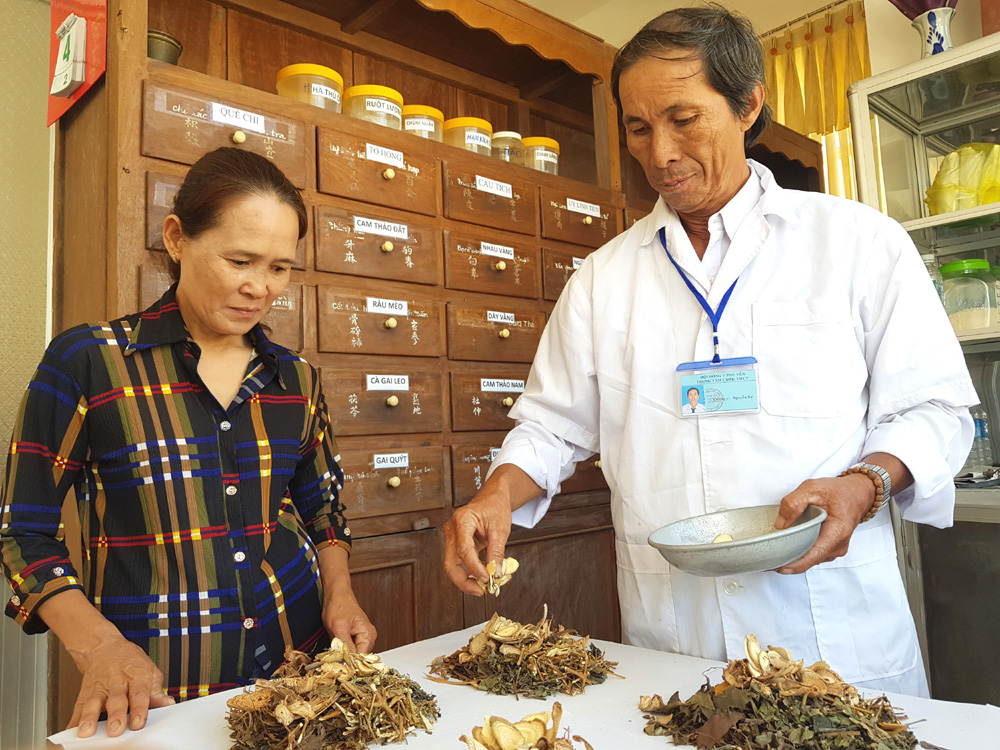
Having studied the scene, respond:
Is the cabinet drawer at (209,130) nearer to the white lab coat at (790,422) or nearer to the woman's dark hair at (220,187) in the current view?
the woman's dark hair at (220,187)

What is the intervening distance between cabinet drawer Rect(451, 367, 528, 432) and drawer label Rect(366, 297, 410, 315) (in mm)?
269

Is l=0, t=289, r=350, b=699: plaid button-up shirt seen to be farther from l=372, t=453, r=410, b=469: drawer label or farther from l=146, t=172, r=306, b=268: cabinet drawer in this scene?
l=372, t=453, r=410, b=469: drawer label

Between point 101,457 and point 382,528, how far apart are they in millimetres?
1039

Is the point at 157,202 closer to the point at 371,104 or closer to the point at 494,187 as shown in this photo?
the point at 371,104

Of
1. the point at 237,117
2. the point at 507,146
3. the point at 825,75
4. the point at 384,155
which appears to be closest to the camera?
the point at 237,117

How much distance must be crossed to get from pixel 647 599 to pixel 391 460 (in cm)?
100

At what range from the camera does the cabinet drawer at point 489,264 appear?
7.81 ft

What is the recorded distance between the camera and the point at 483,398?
8.01 ft

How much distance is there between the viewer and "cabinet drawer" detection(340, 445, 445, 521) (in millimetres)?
2084

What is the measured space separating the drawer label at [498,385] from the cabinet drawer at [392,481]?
0.26 metres

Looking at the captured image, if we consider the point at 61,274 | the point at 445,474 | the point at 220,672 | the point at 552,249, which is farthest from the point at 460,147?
the point at 220,672

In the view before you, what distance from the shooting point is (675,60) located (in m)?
1.35

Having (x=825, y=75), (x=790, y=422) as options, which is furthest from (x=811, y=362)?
(x=825, y=75)

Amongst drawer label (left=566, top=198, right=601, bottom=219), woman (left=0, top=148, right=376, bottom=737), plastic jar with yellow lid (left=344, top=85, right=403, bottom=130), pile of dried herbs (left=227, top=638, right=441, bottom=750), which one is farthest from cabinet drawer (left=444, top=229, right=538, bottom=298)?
pile of dried herbs (left=227, top=638, right=441, bottom=750)
